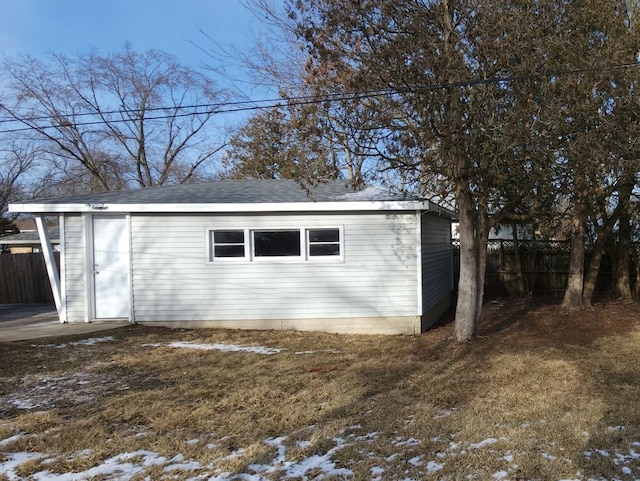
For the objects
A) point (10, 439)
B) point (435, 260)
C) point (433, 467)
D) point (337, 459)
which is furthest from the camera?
point (435, 260)

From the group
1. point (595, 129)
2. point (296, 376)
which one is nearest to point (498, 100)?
point (595, 129)

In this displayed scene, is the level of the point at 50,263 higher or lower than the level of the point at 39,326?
higher

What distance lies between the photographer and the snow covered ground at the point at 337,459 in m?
3.39

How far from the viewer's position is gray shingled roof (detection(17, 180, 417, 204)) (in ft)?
31.7

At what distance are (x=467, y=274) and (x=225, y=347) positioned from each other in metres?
4.04

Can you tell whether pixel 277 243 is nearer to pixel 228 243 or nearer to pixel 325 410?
pixel 228 243

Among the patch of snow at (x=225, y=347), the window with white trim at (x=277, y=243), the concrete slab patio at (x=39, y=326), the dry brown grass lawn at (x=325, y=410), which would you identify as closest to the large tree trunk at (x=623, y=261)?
the dry brown grass lawn at (x=325, y=410)

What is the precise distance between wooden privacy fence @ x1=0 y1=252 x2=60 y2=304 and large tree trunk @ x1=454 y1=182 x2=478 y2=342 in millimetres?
12649

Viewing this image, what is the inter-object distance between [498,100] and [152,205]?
6258mm

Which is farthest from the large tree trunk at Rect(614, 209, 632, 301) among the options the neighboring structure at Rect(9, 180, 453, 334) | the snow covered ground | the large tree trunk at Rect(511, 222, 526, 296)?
the snow covered ground

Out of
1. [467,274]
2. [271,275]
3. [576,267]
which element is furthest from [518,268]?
[271,275]

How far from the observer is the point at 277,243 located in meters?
9.82

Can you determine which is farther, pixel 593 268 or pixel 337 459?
pixel 593 268

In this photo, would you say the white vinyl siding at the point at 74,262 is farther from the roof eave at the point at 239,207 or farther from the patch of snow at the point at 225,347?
the patch of snow at the point at 225,347
